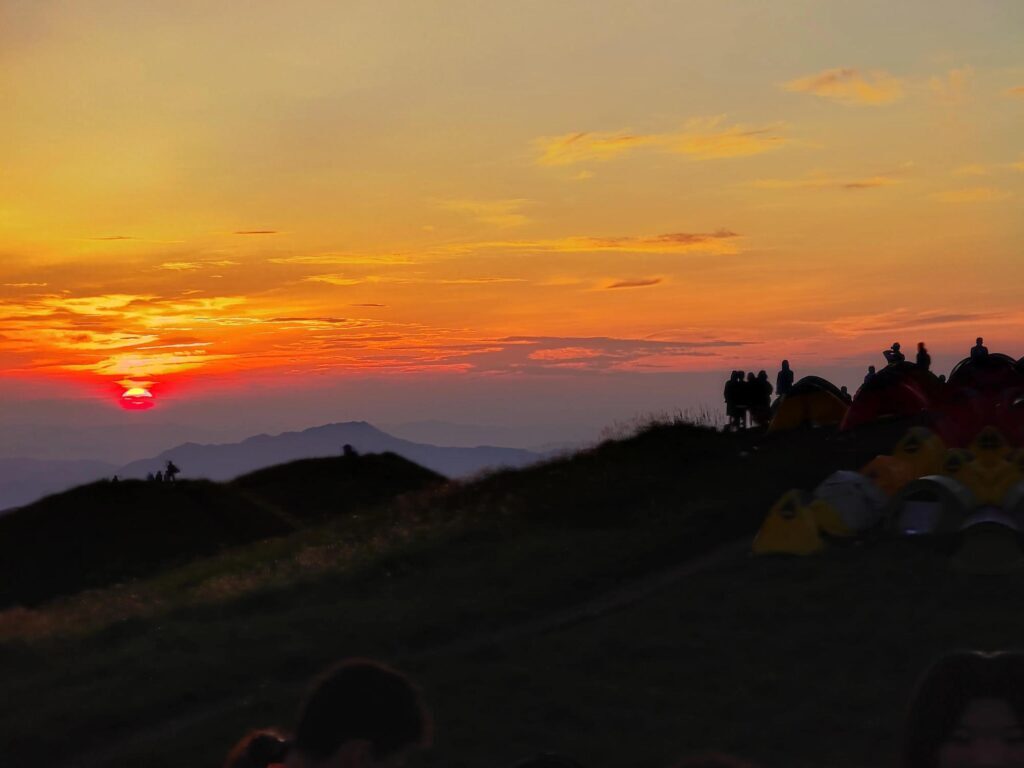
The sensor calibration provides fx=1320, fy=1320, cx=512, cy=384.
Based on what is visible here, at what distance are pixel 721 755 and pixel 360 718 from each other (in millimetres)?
1249

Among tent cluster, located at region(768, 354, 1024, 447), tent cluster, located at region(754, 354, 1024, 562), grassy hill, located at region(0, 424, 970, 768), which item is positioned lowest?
grassy hill, located at region(0, 424, 970, 768)

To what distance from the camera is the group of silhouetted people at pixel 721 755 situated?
3326mm

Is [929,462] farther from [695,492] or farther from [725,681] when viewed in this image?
[725,681]

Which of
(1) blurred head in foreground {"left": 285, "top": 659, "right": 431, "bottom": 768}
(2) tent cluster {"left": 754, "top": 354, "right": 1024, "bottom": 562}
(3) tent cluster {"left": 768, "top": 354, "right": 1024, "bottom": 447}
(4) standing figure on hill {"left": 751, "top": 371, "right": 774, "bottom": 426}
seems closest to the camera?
(1) blurred head in foreground {"left": 285, "top": 659, "right": 431, "bottom": 768}

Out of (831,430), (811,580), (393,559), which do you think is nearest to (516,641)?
(811,580)

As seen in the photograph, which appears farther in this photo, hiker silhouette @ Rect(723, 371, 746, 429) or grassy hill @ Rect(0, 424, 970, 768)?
hiker silhouette @ Rect(723, 371, 746, 429)

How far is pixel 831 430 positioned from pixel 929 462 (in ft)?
31.8

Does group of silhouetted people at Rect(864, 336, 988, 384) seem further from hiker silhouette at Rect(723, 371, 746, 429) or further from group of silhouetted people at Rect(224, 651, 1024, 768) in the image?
group of silhouetted people at Rect(224, 651, 1024, 768)

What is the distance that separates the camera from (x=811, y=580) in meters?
21.6

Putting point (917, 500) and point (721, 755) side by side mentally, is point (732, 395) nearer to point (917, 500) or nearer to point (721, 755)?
point (917, 500)

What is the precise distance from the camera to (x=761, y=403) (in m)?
41.2

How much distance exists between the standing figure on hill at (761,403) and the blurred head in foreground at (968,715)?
125ft

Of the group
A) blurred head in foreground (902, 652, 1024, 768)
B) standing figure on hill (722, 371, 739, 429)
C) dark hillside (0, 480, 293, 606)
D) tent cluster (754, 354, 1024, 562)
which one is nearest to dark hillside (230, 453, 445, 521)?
dark hillside (0, 480, 293, 606)

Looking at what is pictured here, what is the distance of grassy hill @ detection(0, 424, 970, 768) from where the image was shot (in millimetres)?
15914
